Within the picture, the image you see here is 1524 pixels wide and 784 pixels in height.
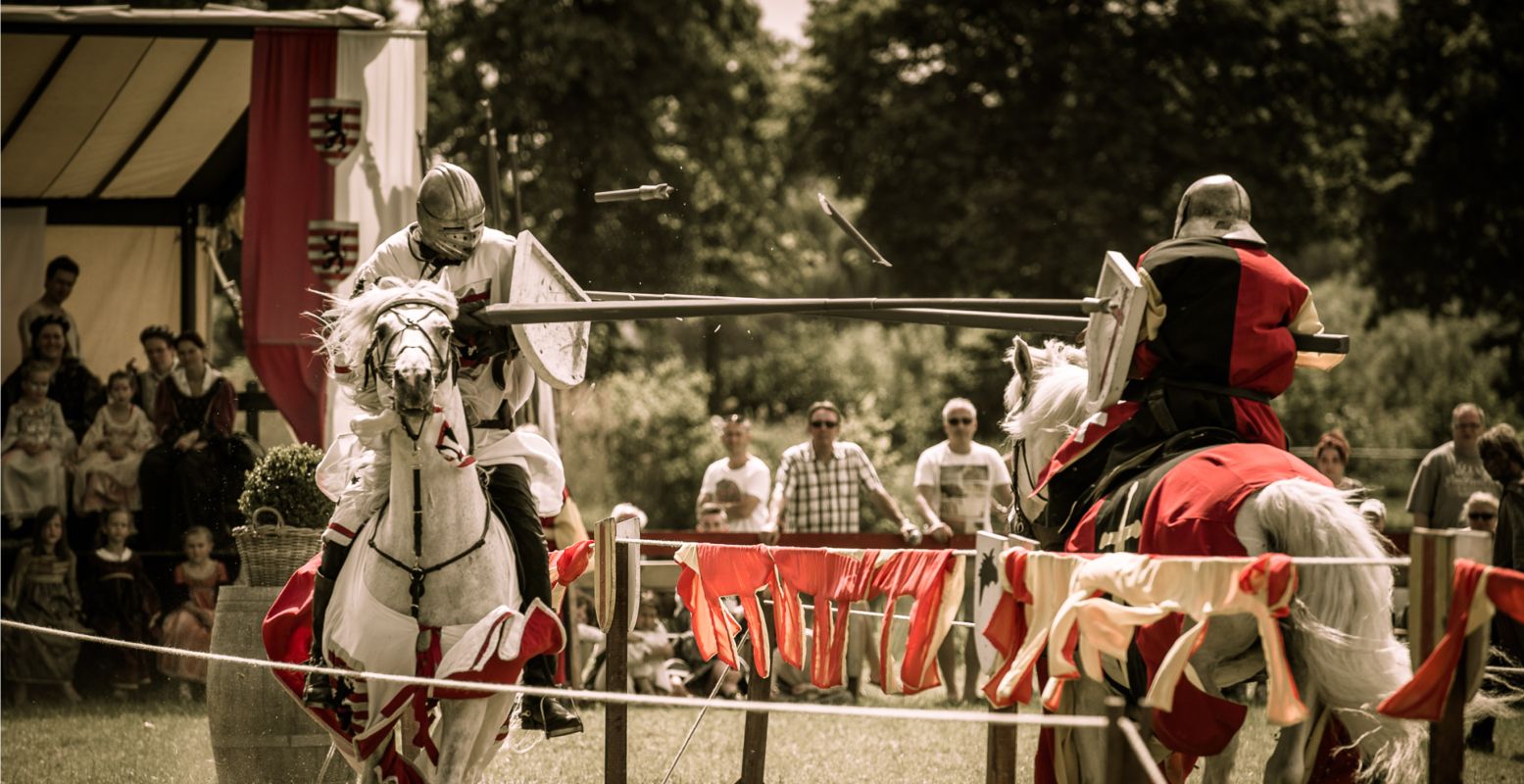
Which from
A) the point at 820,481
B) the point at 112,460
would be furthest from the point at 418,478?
the point at 112,460

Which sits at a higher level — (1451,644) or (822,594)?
(1451,644)

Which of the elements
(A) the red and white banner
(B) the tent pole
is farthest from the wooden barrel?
(B) the tent pole

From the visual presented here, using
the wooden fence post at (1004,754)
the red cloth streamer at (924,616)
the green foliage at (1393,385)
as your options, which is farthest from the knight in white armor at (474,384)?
the green foliage at (1393,385)

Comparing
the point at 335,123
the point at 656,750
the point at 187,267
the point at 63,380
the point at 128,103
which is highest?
the point at 128,103

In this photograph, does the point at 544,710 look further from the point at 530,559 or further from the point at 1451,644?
the point at 1451,644

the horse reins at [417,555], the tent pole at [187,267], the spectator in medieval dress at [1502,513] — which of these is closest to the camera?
the horse reins at [417,555]

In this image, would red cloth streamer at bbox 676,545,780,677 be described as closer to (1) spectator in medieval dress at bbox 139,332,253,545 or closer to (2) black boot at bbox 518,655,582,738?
(2) black boot at bbox 518,655,582,738

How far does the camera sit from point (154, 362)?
11266 millimetres

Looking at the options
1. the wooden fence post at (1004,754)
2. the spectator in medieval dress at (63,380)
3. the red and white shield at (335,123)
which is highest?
the red and white shield at (335,123)

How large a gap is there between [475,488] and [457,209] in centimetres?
98

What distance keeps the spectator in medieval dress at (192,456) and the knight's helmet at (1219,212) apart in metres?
6.68

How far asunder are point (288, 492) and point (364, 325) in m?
2.66

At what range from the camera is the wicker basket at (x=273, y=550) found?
700 centimetres

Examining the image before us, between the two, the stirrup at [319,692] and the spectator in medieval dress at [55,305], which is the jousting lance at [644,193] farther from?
the spectator in medieval dress at [55,305]
